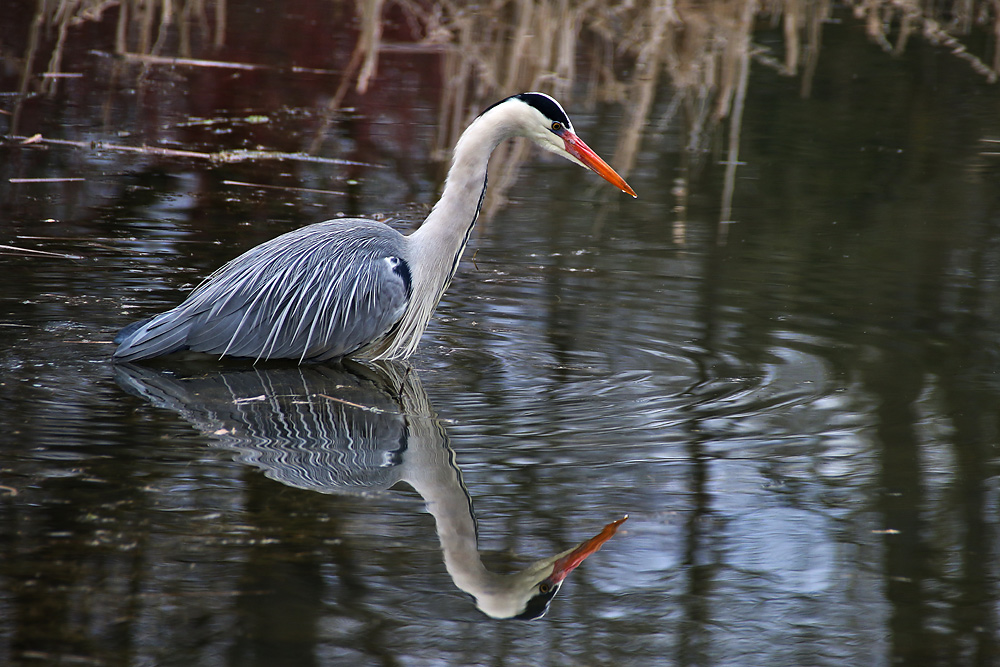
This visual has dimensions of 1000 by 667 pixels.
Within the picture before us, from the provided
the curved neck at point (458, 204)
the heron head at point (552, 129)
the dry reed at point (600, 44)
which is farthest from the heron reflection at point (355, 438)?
the dry reed at point (600, 44)

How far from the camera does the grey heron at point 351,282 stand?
5.82m

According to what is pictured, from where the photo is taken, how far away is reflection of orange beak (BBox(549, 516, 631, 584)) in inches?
144

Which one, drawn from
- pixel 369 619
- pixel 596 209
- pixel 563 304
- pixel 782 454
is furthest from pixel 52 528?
pixel 596 209

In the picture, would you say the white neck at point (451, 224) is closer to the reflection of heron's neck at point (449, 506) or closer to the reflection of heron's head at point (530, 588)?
the reflection of heron's neck at point (449, 506)

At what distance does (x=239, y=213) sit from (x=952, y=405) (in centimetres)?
461

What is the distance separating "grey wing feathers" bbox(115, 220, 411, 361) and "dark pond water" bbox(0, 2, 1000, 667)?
0.16m

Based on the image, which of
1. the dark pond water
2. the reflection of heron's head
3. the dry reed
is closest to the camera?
the dark pond water

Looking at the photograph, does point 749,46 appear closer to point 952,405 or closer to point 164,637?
point 952,405

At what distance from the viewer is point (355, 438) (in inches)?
187

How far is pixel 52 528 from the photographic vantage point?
3746 mm

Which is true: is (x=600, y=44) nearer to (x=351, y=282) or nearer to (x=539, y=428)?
(x=351, y=282)

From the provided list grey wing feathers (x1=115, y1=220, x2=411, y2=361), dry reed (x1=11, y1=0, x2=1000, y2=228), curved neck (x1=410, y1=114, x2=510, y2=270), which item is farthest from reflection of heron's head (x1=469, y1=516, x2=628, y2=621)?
dry reed (x1=11, y1=0, x2=1000, y2=228)

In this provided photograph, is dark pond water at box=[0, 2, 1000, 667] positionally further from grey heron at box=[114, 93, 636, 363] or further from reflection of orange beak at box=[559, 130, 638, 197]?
reflection of orange beak at box=[559, 130, 638, 197]

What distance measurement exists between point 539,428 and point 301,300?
5.53 ft
